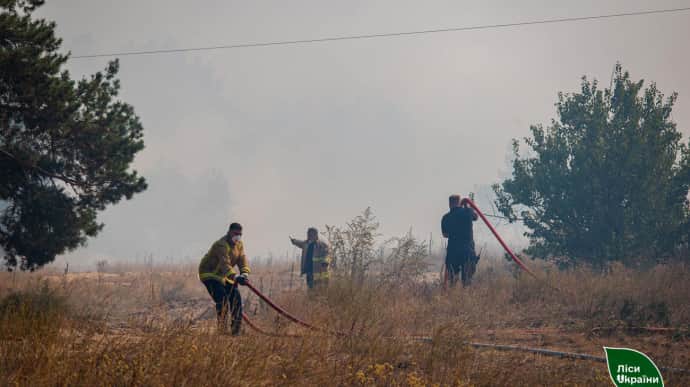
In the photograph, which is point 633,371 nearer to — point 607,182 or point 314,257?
point 314,257

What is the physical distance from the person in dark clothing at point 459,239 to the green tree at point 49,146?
6.89 metres

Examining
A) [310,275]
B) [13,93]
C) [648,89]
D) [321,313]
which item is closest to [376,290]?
[321,313]

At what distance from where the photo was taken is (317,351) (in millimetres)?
6043

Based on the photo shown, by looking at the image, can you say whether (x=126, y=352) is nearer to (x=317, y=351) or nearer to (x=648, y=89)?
(x=317, y=351)

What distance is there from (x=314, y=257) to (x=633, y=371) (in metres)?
7.74

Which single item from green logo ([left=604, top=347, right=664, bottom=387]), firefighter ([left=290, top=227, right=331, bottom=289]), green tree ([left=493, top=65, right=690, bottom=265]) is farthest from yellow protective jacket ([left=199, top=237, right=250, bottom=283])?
A: green tree ([left=493, top=65, right=690, bottom=265])

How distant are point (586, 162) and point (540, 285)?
512 cm

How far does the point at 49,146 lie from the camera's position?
12.0 meters

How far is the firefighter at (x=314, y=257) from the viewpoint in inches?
491

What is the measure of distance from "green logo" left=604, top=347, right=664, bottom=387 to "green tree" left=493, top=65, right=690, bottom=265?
929cm

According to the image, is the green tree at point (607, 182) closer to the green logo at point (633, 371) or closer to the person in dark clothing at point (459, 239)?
the person in dark clothing at point (459, 239)

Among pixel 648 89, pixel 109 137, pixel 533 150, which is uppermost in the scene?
pixel 648 89

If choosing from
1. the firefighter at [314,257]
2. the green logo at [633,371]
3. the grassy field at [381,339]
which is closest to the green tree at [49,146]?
the grassy field at [381,339]

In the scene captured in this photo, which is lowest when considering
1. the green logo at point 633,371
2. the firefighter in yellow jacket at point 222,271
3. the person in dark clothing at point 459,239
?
the green logo at point 633,371
